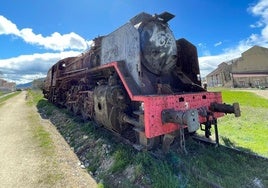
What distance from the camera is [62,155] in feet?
20.0

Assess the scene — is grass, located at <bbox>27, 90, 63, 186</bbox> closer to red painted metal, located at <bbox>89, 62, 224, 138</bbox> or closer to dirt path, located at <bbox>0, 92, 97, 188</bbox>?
dirt path, located at <bbox>0, 92, 97, 188</bbox>

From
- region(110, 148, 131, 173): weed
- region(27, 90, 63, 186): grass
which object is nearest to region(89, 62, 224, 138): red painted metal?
region(110, 148, 131, 173): weed

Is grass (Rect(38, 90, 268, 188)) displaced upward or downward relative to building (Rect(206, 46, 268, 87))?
downward

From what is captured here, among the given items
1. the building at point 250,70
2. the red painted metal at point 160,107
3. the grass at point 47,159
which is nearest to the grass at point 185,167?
the red painted metal at point 160,107

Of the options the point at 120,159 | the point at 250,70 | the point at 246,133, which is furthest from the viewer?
the point at 250,70

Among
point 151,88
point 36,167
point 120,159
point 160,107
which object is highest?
point 151,88

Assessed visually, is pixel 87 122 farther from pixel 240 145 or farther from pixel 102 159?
pixel 240 145

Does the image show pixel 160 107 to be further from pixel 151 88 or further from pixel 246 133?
pixel 246 133

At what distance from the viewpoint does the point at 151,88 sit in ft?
17.8

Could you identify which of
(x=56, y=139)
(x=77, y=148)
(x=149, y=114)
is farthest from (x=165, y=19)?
(x=56, y=139)

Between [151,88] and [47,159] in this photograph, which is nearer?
[151,88]

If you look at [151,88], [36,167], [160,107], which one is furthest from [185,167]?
[36,167]

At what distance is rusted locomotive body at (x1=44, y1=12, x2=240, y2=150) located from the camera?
4.41 metres

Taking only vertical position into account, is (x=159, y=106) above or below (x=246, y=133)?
above
